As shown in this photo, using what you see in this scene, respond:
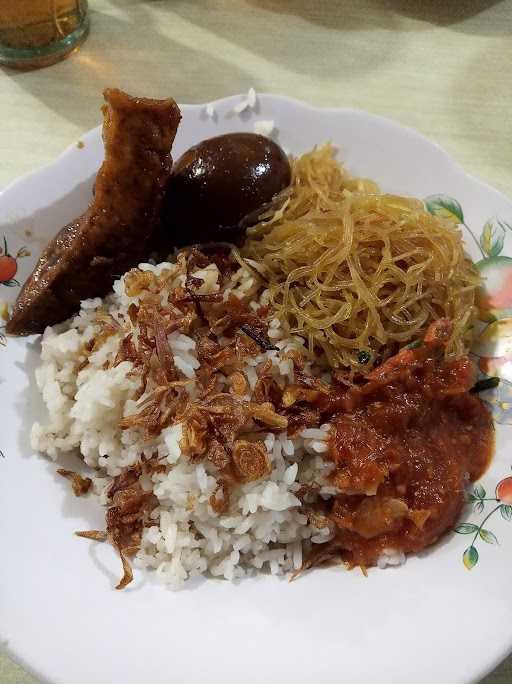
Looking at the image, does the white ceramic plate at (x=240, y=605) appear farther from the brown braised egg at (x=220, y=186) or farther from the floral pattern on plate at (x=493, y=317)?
the brown braised egg at (x=220, y=186)

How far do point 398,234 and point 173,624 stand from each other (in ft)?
5.69

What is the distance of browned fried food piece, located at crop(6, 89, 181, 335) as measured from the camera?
2.39 m

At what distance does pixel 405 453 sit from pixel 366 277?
2.43 feet

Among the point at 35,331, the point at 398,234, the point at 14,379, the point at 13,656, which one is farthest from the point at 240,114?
the point at 13,656

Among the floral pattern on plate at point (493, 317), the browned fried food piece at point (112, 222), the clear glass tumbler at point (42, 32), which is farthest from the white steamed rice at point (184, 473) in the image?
the clear glass tumbler at point (42, 32)

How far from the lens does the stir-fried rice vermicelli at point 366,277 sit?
8.32 ft

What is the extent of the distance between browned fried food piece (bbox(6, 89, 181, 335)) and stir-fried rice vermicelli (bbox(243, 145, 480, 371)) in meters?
0.55

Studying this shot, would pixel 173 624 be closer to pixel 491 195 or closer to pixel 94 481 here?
pixel 94 481

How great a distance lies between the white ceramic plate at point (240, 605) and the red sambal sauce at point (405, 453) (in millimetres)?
85

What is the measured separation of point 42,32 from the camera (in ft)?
12.4

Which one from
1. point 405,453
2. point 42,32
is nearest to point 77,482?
point 405,453

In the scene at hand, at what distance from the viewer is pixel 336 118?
2.99 m

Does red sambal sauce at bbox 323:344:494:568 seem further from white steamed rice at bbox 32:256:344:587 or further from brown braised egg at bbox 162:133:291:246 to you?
brown braised egg at bbox 162:133:291:246

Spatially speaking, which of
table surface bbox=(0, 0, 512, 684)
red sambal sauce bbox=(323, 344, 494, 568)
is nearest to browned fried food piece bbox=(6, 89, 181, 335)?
red sambal sauce bbox=(323, 344, 494, 568)
